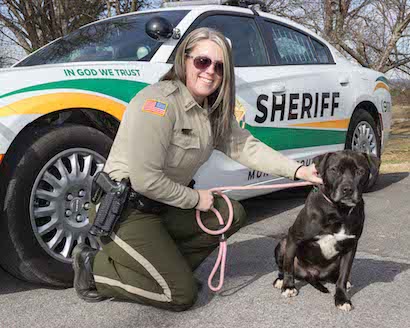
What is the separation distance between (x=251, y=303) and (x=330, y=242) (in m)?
0.52

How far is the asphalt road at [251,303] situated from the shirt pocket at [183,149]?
2.43 ft

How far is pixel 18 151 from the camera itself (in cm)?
266

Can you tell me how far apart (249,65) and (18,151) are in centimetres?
204

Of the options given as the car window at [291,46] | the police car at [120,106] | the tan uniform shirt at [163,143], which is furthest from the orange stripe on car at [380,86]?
the tan uniform shirt at [163,143]

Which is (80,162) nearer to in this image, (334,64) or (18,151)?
(18,151)

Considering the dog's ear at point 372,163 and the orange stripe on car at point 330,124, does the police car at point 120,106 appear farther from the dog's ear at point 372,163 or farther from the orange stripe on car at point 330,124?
the dog's ear at point 372,163

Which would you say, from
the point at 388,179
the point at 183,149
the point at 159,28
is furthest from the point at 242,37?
the point at 388,179

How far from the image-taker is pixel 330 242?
2752mm

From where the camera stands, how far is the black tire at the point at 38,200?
2619 millimetres

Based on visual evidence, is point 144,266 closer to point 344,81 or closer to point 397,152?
point 344,81

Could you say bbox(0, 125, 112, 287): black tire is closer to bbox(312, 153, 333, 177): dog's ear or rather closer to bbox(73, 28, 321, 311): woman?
bbox(73, 28, 321, 311): woman

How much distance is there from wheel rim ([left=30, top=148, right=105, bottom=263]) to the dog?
1.14m

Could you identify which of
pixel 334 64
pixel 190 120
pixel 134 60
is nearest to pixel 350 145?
pixel 334 64

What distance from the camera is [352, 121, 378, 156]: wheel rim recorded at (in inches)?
203
